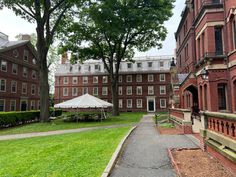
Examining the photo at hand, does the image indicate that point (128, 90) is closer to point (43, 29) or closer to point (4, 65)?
point (4, 65)

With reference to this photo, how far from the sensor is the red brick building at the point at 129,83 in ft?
170

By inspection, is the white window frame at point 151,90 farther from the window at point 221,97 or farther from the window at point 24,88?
the window at point 221,97

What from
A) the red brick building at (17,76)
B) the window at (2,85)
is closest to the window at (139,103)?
the red brick building at (17,76)

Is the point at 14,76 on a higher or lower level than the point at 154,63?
lower

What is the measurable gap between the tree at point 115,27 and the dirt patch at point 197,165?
22.0 meters

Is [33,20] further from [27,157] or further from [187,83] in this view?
[27,157]

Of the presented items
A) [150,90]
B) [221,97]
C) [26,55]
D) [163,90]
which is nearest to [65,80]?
[26,55]

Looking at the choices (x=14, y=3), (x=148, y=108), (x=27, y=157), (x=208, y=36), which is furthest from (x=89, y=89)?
(x=27, y=157)

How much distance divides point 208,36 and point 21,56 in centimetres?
2979

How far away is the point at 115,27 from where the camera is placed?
2852 cm

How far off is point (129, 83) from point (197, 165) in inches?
1852

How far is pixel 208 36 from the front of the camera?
16594 mm

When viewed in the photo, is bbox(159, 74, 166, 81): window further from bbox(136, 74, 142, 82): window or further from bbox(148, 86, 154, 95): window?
bbox(136, 74, 142, 82): window

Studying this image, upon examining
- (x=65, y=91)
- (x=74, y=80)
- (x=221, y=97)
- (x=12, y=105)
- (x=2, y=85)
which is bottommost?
(x=12, y=105)
